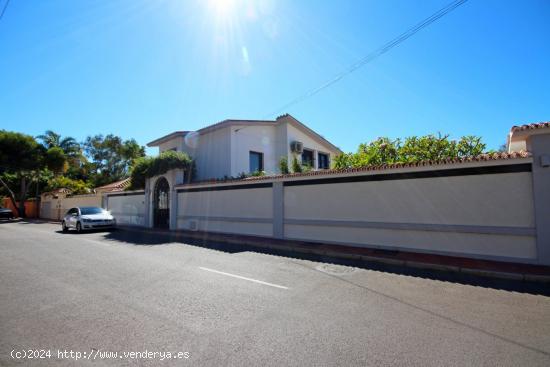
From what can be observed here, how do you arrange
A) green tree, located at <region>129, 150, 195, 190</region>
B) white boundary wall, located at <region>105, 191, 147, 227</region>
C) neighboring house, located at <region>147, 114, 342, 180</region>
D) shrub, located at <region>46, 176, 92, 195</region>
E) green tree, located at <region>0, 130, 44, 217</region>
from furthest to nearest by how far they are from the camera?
shrub, located at <region>46, 176, 92, 195</region> → green tree, located at <region>0, 130, 44, 217</region> → white boundary wall, located at <region>105, 191, 147, 227</region> → neighboring house, located at <region>147, 114, 342, 180</region> → green tree, located at <region>129, 150, 195, 190</region>

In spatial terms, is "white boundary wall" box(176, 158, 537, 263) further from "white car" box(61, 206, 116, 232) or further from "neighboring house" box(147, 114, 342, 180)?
"white car" box(61, 206, 116, 232)

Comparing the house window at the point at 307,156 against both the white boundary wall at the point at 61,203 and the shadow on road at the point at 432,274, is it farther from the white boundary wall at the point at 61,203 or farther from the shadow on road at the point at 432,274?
the white boundary wall at the point at 61,203

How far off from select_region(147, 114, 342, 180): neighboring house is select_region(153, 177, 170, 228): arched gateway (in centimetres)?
219

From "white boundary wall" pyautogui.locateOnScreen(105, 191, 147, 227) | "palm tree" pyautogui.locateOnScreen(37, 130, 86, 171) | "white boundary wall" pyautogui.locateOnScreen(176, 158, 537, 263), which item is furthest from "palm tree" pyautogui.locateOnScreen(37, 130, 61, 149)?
"white boundary wall" pyautogui.locateOnScreen(176, 158, 537, 263)

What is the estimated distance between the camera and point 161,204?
63.2ft

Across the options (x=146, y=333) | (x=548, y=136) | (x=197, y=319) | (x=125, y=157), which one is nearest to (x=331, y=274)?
(x=197, y=319)

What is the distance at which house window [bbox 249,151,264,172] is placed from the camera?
20188 mm

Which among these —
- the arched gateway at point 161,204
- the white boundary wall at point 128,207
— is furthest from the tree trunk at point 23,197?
the arched gateway at point 161,204

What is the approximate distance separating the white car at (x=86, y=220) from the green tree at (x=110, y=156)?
24991 millimetres

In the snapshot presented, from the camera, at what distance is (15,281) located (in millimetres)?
6031

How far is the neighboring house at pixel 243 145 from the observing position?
19047 millimetres

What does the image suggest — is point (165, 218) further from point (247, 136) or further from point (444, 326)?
point (444, 326)

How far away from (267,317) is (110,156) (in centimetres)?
4489

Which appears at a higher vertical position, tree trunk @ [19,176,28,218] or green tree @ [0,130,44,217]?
green tree @ [0,130,44,217]
